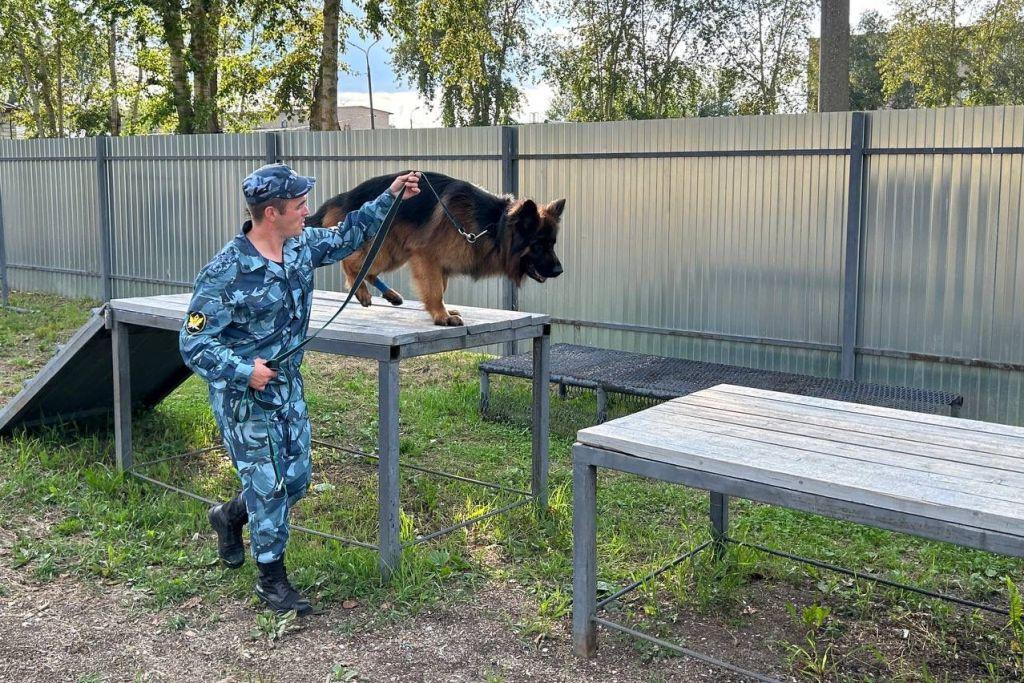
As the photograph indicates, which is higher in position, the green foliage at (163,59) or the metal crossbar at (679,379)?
the green foliage at (163,59)

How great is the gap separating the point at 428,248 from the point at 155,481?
2.18 m

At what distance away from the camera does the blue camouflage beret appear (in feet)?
13.0

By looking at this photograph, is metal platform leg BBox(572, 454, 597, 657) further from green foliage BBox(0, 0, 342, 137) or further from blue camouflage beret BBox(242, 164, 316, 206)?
green foliage BBox(0, 0, 342, 137)

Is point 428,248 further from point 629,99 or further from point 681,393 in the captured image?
point 629,99

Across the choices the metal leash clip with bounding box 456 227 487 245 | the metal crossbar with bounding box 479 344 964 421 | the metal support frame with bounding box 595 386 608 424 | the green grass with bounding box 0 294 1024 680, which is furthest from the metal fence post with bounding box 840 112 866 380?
the metal leash clip with bounding box 456 227 487 245

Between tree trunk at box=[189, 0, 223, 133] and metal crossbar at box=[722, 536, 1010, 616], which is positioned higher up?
tree trunk at box=[189, 0, 223, 133]

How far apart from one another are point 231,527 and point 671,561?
205 cm

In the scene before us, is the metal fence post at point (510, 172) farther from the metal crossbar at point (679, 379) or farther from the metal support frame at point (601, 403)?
Answer: the metal support frame at point (601, 403)

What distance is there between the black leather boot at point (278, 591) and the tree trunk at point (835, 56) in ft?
35.4

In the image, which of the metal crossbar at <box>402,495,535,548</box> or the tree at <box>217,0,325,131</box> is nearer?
the metal crossbar at <box>402,495,535,548</box>

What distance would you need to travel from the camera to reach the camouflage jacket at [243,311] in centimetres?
382

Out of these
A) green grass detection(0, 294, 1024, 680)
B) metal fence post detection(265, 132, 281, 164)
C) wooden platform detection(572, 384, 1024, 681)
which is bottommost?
green grass detection(0, 294, 1024, 680)

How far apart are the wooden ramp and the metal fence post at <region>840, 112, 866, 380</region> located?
5136 mm

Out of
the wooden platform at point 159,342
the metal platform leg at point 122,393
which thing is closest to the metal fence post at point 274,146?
the wooden platform at point 159,342
